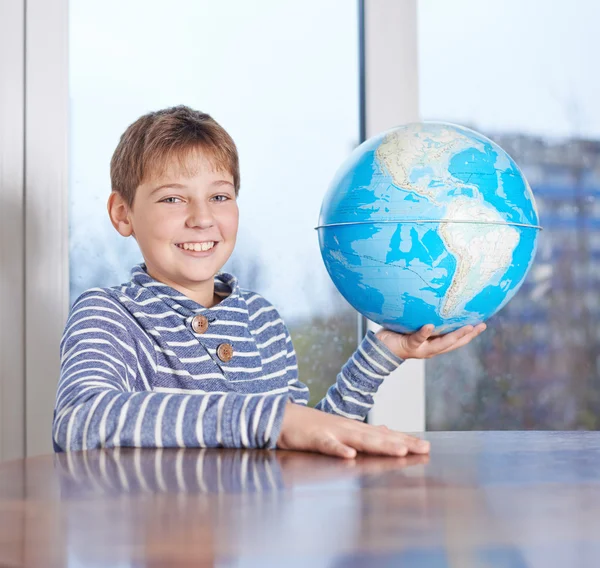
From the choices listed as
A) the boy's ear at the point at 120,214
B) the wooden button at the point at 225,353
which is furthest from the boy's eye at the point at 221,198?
the wooden button at the point at 225,353

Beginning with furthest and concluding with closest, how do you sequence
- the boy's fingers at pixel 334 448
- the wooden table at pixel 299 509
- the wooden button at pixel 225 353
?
the wooden button at pixel 225 353 < the boy's fingers at pixel 334 448 < the wooden table at pixel 299 509

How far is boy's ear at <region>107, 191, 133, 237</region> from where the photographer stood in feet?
5.27

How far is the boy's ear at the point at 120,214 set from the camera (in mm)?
1607

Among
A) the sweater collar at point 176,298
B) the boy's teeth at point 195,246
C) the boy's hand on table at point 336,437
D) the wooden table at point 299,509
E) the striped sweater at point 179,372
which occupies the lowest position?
the wooden table at point 299,509

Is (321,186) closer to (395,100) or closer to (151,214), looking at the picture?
(395,100)

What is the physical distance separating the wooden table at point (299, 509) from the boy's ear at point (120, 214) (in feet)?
2.28

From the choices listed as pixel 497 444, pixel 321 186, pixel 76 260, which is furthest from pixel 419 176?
pixel 76 260

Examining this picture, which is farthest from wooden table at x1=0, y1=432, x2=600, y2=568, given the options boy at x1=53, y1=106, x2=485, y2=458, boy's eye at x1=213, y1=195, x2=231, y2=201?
boy's eye at x1=213, y1=195, x2=231, y2=201

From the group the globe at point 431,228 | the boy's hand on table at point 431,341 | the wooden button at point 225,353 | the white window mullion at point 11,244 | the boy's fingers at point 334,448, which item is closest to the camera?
the boy's fingers at point 334,448

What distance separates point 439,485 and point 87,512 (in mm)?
314

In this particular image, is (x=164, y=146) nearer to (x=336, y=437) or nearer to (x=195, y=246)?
(x=195, y=246)

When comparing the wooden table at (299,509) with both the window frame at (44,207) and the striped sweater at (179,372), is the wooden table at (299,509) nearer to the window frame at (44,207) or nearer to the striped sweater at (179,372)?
the striped sweater at (179,372)

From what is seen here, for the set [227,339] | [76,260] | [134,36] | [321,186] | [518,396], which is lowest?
[518,396]

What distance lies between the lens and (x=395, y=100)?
2307 mm
